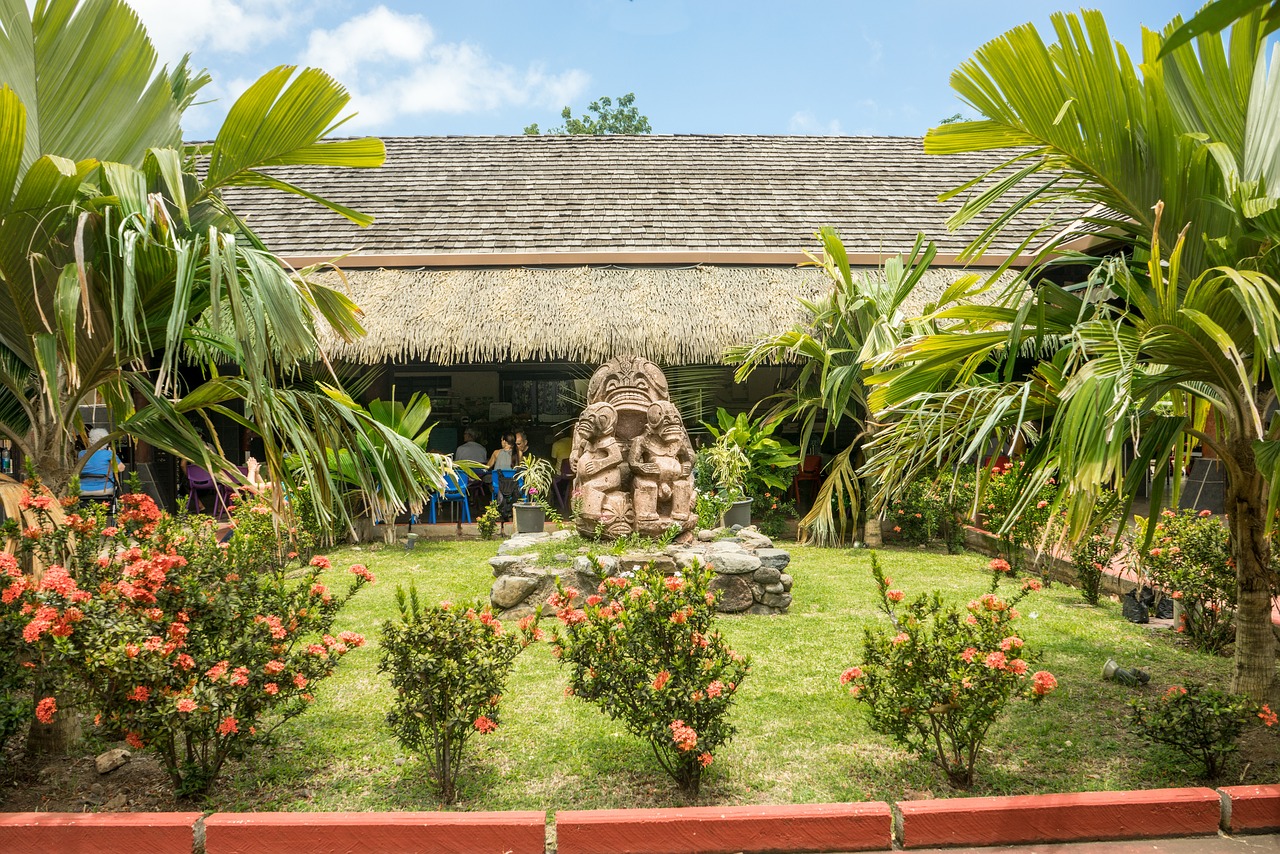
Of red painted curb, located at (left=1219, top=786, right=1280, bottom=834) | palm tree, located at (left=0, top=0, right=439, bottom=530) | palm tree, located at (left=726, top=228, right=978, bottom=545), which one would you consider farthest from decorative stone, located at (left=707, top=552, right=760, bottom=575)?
red painted curb, located at (left=1219, top=786, right=1280, bottom=834)

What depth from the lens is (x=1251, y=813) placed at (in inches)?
130

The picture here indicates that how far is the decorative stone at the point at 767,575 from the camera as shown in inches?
269

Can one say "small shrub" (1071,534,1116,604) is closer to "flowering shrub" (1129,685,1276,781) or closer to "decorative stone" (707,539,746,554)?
"decorative stone" (707,539,746,554)

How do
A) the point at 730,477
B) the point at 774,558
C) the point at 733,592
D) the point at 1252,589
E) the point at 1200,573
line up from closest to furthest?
the point at 1252,589, the point at 1200,573, the point at 733,592, the point at 774,558, the point at 730,477

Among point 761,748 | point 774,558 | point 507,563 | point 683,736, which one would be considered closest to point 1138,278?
point 761,748

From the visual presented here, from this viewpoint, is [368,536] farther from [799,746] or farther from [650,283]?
[799,746]

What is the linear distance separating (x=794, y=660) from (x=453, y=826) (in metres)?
2.82

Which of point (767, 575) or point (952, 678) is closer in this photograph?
point (952, 678)

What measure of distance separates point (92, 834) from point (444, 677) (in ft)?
4.22

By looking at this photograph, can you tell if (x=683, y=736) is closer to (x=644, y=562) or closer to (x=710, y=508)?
(x=644, y=562)

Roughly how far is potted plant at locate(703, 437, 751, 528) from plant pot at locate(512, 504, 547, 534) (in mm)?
1902

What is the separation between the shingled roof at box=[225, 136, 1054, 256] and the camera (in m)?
13.0

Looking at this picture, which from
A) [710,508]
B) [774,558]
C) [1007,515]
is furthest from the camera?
[710,508]

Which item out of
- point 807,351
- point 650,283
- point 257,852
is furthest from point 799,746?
point 650,283
